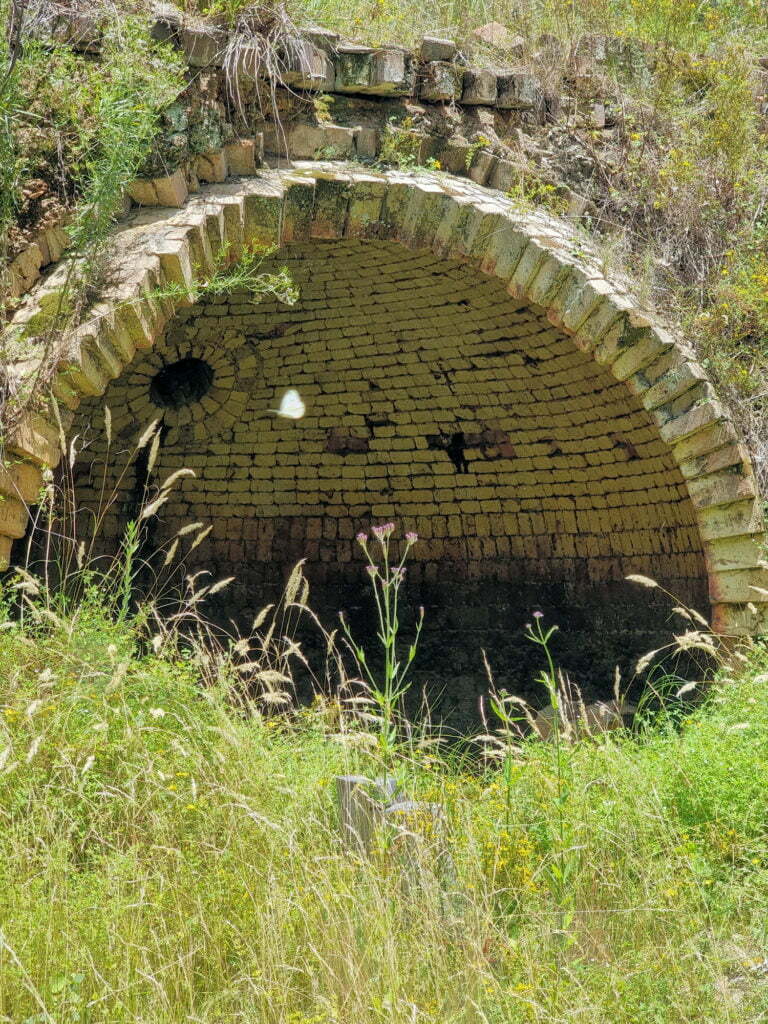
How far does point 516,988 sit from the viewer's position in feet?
6.91

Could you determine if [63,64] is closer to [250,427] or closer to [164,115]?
[164,115]

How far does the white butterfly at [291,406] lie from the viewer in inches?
271

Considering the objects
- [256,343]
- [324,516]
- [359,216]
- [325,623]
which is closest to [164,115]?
[359,216]

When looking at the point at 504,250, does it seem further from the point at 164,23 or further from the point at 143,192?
the point at 164,23

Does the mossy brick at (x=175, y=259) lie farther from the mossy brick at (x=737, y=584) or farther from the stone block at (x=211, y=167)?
the mossy brick at (x=737, y=584)

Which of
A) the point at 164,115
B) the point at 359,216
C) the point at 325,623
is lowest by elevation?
the point at 325,623

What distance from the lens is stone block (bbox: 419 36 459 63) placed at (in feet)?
16.8

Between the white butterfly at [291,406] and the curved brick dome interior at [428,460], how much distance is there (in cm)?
5

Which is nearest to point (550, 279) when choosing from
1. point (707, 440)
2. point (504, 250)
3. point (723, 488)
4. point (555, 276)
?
point (555, 276)

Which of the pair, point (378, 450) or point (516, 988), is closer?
point (516, 988)

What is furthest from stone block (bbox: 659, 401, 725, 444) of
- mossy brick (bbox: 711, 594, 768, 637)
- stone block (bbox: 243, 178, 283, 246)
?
stone block (bbox: 243, 178, 283, 246)

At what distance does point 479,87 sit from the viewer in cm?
529

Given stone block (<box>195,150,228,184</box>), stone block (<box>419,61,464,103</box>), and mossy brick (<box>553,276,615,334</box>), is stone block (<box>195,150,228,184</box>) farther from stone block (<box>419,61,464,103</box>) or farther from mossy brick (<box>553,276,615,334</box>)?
mossy brick (<box>553,276,615,334</box>)

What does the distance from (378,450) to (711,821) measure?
171 inches
